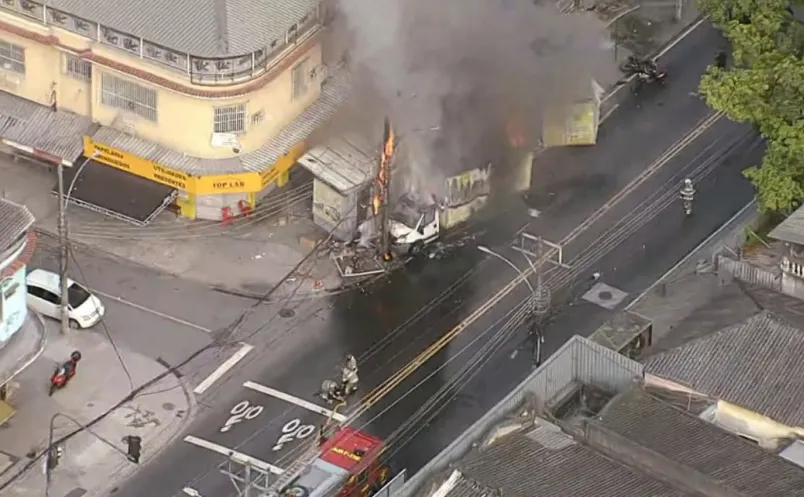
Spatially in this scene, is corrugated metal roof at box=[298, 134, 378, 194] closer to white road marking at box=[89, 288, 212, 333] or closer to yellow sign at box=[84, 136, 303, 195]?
yellow sign at box=[84, 136, 303, 195]

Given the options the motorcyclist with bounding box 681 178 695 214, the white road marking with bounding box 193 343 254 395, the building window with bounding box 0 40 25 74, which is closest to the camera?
the white road marking with bounding box 193 343 254 395

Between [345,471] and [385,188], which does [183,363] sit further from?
[385,188]

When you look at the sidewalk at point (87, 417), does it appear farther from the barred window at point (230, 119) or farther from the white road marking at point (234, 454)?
the barred window at point (230, 119)

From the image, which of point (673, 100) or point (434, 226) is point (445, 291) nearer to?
point (434, 226)

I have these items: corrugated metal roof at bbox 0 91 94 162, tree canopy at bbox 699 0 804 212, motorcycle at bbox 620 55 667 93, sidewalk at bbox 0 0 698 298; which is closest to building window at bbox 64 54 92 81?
corrugated metal roof at bbox 0 91 94 162

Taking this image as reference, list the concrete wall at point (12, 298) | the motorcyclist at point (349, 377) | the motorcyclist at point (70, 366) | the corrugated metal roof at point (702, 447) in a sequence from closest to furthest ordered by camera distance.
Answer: the corrugated metal roof at point (702, 447), the concrete wall at point (12, 298), the motorcyclist at point (70, 366), the motorcyclist at point (349, 377)

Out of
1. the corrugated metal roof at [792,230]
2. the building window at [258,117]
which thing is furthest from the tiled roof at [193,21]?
the corrugated metal roof at [792,230]

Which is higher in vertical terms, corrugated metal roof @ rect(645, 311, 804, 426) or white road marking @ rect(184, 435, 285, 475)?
corrugated metal roof @ rect(645, 311, 804, 426)

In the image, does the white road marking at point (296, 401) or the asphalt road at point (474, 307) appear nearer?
the asphalt road at point (474, 307)
